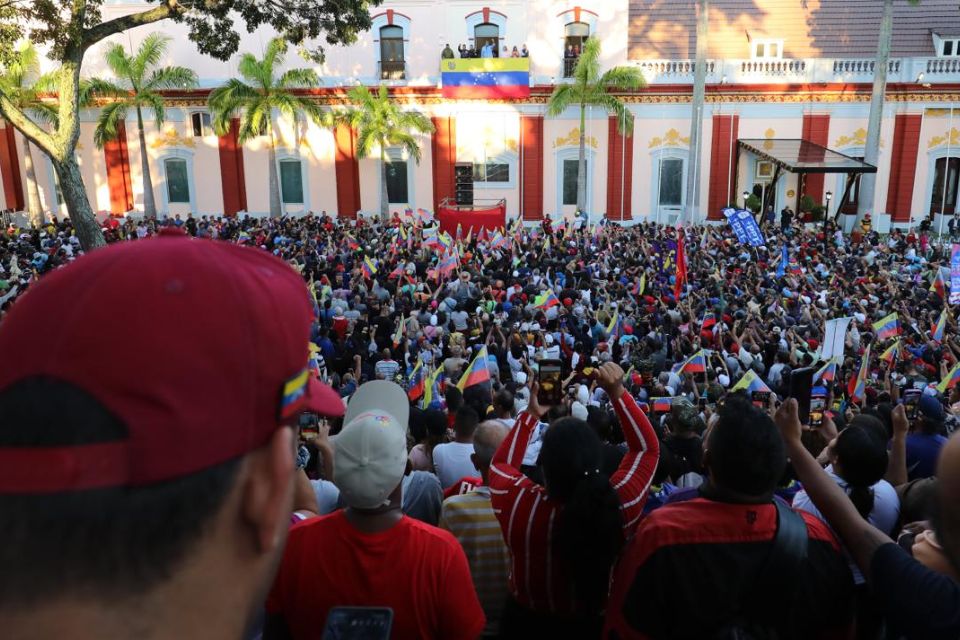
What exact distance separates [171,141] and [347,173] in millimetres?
7214

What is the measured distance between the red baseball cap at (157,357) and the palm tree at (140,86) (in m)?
27.7

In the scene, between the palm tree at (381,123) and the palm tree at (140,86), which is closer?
the palm tree at (140,86)

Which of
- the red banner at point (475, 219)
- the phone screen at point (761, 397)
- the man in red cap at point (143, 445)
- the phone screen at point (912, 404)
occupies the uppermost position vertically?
the man in red cap at point (143, 445)

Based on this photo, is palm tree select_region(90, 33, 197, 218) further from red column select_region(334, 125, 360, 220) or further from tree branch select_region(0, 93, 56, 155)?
tree branch select_region(0, 93, 56, 155)

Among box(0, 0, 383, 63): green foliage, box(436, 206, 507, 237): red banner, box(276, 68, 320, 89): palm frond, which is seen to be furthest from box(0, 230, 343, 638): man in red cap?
box(276, 68, 320, 89): palm frond

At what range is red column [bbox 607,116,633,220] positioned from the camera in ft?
91.4

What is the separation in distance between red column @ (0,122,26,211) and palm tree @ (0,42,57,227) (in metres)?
0.51

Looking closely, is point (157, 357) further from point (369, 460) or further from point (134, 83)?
point (134, 83)

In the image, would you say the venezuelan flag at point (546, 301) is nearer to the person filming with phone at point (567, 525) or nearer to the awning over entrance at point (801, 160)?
the person filming with phone at point (567, 525)

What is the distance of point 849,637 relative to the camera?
216 cm

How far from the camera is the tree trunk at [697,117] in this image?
2389 centimetres

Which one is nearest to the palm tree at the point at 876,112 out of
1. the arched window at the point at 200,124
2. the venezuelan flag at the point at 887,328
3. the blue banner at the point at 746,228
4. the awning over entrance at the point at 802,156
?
the awning over entrance at the point at 802,156

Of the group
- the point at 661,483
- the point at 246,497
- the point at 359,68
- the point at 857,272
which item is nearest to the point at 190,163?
the point at 359,68

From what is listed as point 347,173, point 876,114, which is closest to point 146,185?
point 347,173
